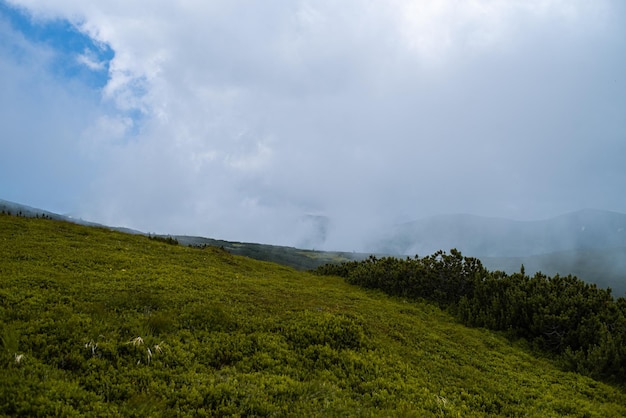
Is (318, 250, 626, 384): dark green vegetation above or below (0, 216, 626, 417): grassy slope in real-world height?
above

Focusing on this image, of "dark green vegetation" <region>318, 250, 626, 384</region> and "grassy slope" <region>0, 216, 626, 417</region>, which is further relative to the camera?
"dark green vegetation" <region>318, 250, 626, 384</region>

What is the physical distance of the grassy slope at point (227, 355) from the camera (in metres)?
9.16

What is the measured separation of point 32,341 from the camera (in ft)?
33.6

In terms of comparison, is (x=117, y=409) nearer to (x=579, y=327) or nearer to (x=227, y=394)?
(x=227, y=394)

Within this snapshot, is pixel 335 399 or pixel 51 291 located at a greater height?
pixel 51 291

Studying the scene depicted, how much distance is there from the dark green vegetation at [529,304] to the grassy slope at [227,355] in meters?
1.81

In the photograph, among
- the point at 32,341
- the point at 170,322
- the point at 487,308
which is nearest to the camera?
the point at 32,341

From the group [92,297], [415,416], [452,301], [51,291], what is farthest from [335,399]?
[452,301]

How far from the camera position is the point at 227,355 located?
39.5 feet

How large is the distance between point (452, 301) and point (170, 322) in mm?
20267

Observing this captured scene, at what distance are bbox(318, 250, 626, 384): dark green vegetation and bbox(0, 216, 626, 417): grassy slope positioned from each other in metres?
1.81

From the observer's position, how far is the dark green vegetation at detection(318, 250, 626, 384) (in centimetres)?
1738

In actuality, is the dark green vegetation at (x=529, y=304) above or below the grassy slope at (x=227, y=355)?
above

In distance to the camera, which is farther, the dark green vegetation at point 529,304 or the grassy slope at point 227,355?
the dark green vegetation at point 529,304
